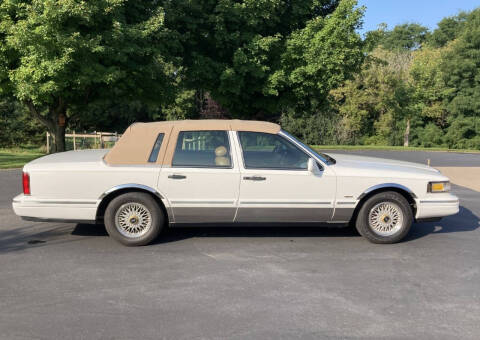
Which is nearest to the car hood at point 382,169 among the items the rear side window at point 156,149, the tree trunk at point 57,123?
the rear side window at point 156,149

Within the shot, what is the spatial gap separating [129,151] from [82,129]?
40935 mm

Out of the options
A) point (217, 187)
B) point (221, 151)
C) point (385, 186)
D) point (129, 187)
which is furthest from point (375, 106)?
point (129, 187)

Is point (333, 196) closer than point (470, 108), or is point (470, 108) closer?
point (333, 196)

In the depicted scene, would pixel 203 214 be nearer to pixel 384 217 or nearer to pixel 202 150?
pixel 202 150

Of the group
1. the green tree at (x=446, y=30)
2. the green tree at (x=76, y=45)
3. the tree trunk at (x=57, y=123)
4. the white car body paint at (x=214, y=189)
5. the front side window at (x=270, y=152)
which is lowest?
the white car body paint at (x=214, y=189)

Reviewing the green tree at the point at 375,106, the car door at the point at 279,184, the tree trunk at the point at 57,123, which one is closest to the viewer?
the car door at the point at 279,184

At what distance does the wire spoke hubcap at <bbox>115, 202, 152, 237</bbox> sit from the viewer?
19.8ft

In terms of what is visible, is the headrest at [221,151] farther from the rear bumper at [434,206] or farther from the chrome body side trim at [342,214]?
the rear bumper at [434,206]

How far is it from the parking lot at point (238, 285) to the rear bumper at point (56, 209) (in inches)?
15.6

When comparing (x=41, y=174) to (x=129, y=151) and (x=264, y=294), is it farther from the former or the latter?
(x=264, y=294)

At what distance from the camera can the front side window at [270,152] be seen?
6.15 metres

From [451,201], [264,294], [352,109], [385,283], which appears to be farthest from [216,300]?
[352,109]

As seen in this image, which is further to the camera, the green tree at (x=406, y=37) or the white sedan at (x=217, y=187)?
the green tree at (x=406, y=37)

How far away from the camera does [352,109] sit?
4488 cm
